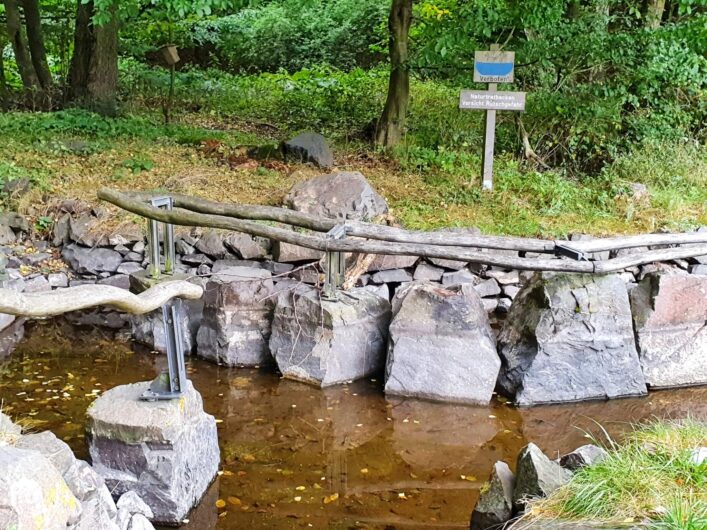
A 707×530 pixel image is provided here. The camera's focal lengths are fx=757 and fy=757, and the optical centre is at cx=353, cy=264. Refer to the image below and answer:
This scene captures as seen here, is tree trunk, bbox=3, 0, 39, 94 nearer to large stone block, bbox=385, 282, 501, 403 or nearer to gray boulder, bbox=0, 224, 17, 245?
gray boulder, bbox=0, 224, 17, 245

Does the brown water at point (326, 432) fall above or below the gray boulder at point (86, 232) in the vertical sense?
below

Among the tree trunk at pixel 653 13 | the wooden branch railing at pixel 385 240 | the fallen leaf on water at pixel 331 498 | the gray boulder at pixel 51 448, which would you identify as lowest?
the fallen leaf on water at pixel 331 498

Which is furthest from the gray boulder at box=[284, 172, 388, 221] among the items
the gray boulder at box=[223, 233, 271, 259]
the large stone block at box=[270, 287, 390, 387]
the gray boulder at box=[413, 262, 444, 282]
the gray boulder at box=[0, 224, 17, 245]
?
the gray boulder at box=[0, 224, 17, 245]

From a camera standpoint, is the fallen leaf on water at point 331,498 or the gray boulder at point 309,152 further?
the gray boulder at point 309,152

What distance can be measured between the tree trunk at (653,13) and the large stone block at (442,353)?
6.82 meters

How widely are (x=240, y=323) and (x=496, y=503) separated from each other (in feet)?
11.2

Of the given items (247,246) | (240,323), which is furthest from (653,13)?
(240,323)

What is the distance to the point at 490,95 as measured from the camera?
31.9ft

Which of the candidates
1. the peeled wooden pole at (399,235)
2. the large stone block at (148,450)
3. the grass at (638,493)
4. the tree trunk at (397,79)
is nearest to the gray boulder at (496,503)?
the grass at (638,493)

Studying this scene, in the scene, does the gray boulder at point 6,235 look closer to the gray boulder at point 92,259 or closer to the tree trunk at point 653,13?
the gray boulder at point 92,259

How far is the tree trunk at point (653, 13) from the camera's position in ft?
35.8

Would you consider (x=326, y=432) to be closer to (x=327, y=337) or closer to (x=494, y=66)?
(x=327, y=337)

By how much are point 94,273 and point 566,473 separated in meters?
6.06

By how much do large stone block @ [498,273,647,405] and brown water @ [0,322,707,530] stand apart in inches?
6.4
